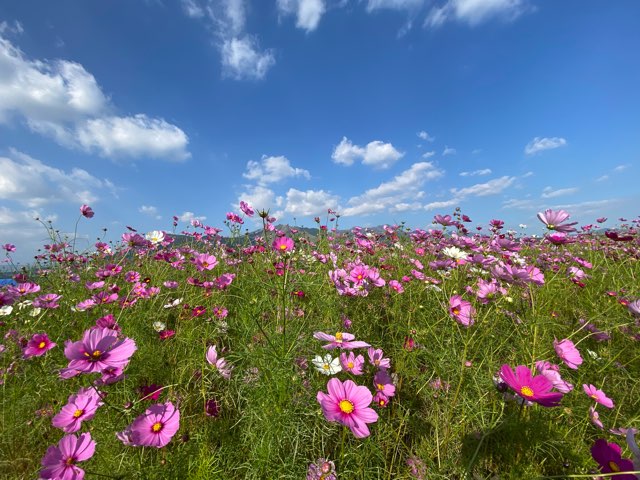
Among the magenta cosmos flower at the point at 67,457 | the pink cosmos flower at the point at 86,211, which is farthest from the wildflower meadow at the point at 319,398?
the pink cosmos flower at the point at 86,211

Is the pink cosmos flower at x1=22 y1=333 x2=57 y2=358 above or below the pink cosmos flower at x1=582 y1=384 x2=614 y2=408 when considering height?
above

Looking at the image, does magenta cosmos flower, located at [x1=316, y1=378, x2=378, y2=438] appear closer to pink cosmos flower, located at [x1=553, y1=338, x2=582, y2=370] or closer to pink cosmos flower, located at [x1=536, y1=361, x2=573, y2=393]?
pink cosmos flower, located at [x1=536, y1=361, x2=573, y2=393]

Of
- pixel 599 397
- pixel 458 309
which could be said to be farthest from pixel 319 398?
pixel 599 397

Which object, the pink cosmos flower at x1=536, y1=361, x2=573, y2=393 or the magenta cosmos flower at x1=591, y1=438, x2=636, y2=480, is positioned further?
the pink cosmos flower at x1=536, y1=361, x2=573, y2=393

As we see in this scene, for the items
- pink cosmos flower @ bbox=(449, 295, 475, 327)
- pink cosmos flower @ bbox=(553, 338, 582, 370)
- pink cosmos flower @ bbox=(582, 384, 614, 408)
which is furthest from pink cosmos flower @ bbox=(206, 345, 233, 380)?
pink cosmos flower @ bbox=(582, 384, 614, 408)

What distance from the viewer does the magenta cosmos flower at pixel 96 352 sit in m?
0.89

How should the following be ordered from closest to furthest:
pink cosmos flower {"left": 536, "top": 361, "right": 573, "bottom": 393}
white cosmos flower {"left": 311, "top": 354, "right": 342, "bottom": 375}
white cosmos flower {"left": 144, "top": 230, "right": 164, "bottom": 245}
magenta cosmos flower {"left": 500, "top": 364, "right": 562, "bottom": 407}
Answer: magenta cosmos flower {"left": 500, "top": 364, "right": 562, "bottom": 407} < pink cosmos flower {"left": 536, "top": 361, "right": 573, "bottom": 393} < white cosmos flower {"left": 311, "top": 354, "right": 342, "bottom": 375} < white cosmos flower {"left": 144, "top": 230, "right": 164, "bottom": 245}

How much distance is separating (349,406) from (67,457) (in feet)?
2.85

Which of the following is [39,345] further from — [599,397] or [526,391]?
[599,397]

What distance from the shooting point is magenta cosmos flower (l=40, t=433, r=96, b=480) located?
84 cm

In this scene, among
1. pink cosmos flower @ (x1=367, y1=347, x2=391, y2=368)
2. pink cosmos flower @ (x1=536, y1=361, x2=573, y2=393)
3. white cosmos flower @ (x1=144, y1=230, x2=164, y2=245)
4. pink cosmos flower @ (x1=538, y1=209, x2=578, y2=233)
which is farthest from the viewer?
white cosmos flower @ (x1=144, y1=230, x2=164, y2=245)

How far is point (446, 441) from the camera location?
118cm

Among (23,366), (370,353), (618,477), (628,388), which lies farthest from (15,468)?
(628,388)

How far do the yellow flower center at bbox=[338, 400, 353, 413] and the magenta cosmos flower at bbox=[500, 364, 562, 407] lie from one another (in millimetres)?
464
